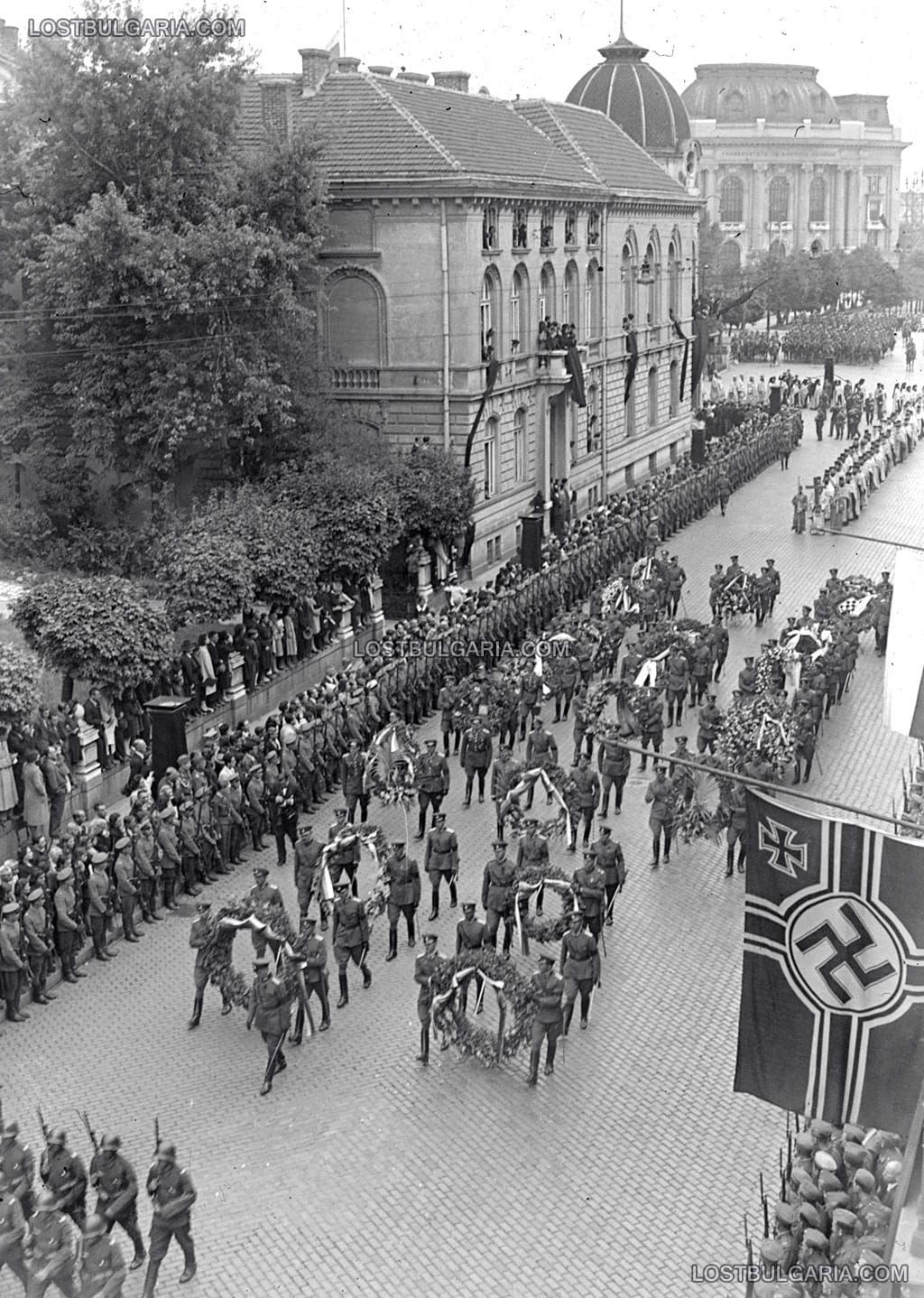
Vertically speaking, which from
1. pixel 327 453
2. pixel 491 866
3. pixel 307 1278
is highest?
pixel 327 453

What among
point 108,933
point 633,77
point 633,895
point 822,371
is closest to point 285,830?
point 108,933

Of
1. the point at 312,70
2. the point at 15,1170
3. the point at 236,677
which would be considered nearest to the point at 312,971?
the point at 15,1170

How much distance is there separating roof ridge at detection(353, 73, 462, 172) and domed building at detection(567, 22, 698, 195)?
92.3 ft

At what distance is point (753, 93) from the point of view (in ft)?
423

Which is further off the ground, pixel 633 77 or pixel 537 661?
pixel 633 77

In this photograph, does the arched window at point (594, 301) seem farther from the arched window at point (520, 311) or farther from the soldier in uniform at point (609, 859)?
the soldier in uniform at point (609, 859)

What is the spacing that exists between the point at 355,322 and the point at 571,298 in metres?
8.83

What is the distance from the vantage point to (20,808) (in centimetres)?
2066

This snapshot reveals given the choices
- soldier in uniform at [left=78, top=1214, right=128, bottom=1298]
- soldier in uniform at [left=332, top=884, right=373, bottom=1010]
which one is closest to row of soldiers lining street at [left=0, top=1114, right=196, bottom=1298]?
soldier in uniform at [left=78, top=1214, right=128, bottom=1298]

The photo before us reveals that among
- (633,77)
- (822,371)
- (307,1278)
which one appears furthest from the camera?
(822,371)

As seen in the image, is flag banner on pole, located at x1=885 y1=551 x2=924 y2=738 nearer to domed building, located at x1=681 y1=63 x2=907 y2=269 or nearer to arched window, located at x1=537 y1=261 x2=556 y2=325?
arched window, located at x1=537 y1=261 x2=556 y2=325

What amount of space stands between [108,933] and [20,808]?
323cm

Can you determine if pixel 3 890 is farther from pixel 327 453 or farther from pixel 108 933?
pixel 327 453

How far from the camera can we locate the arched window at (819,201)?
12875 cm
